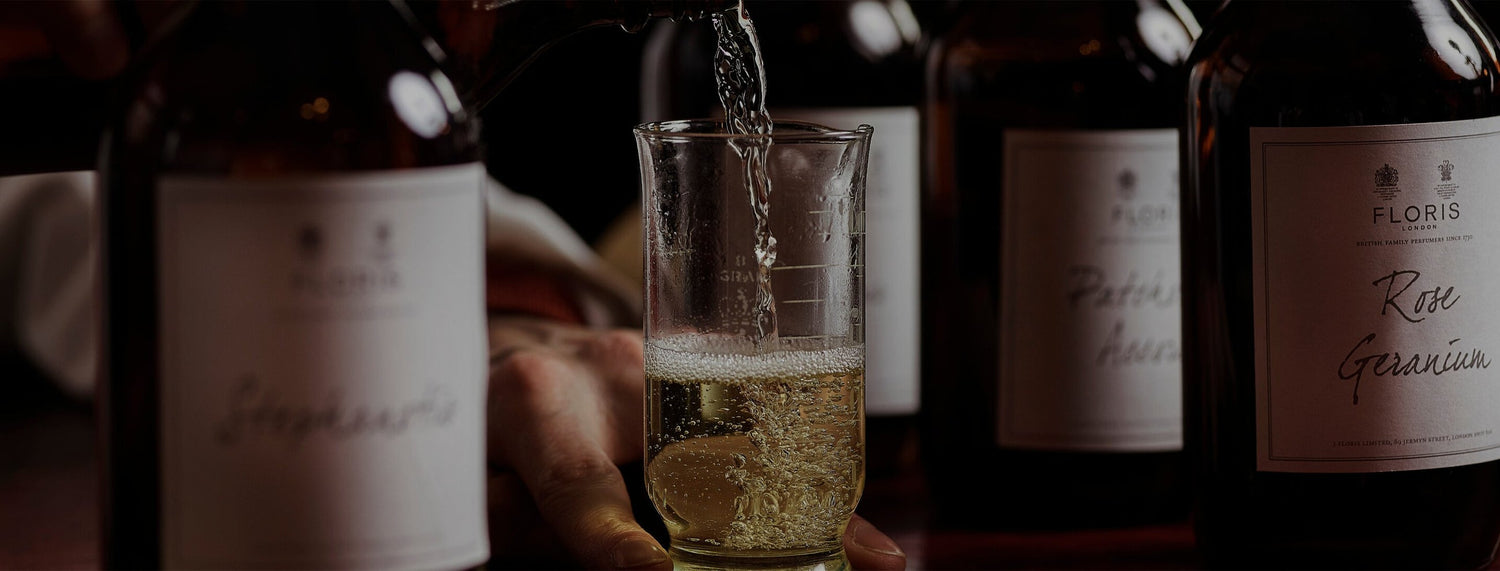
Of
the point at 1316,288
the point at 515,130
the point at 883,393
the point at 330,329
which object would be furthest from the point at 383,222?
the point at 515,130

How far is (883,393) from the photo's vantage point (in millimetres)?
1060

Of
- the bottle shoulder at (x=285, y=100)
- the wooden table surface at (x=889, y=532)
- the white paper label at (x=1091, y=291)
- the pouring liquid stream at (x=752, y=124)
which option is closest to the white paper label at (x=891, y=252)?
the wooden table surface at (x=889, y=532)

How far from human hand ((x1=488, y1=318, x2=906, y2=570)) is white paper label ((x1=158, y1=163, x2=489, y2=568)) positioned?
0.17m

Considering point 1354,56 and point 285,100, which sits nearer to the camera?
point 285,100

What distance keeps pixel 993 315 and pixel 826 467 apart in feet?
0.76

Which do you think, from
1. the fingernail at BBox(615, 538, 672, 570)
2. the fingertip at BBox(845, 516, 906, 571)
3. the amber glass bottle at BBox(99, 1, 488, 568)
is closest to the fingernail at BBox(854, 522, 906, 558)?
the fingertip at BBox(845, 516, 906, 571)

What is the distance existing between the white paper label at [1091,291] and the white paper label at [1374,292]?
134 mm

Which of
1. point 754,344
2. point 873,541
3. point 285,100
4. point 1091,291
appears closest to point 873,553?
point 873,541

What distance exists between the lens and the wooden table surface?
0.78 metres

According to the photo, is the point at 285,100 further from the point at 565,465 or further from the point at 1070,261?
the point at 1070,261

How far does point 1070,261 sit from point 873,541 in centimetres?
21

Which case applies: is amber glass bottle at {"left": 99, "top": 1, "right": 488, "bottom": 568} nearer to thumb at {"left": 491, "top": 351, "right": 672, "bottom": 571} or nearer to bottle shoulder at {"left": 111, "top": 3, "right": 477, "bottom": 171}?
bottle shoulder at {"left": 111, "top": 3, "right": 477, "bottom": 171}

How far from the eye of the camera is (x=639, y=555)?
26.6 inches

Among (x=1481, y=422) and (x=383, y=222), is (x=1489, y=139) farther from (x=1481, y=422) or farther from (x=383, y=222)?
(x=383, y=222)
